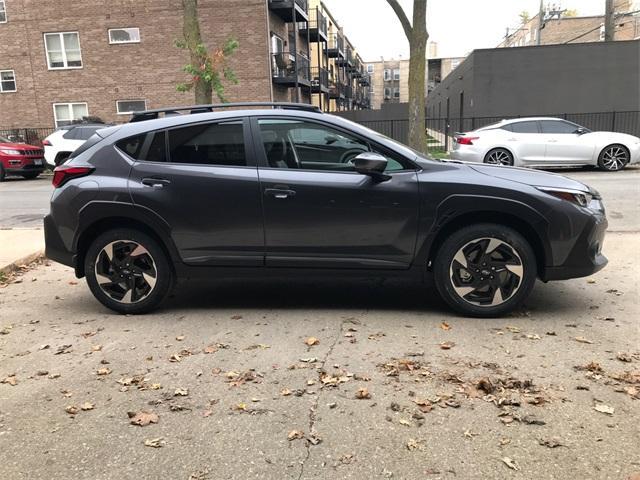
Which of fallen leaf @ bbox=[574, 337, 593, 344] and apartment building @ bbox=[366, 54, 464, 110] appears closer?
fallen leaf @ bbox=[574, 337, 593, 344]

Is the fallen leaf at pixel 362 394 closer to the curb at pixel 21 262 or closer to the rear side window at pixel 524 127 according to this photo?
the curb at pixel 21 262

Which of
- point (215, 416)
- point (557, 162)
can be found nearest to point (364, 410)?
point (215, 416)

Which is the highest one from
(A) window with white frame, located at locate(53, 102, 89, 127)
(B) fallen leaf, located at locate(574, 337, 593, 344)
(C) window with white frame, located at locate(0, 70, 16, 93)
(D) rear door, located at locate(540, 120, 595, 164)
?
(C) window with white frame, located at locate(0, 70, 16, 93)

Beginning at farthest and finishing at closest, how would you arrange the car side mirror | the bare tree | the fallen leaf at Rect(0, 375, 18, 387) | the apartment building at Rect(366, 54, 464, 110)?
the apartment building at Rect(366, 54, 464, 110), the bare tree, the car side mirror, the fallen leaf at Rect(0, 375, 18, 387)

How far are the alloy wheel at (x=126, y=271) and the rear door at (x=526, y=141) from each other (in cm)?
1185

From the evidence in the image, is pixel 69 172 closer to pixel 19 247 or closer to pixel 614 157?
pixel 19 247

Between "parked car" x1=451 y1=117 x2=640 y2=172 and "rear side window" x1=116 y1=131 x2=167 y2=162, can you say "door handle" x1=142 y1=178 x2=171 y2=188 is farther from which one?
"parked car" x1=451 y1=117 x2=640 y2=172

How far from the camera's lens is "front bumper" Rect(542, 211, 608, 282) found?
4.43m

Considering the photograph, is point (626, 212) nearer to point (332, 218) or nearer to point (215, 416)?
point (332, 218)

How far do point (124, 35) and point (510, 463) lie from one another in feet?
84.6

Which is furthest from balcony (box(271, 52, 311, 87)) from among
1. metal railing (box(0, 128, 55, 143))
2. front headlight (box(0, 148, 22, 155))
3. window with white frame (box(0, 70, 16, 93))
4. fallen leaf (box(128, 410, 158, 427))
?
fallen leaf (box(128, 410, 158, 427))

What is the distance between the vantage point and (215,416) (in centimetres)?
315

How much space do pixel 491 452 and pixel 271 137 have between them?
300 cm

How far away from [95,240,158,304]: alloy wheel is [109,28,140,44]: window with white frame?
22187 mm
